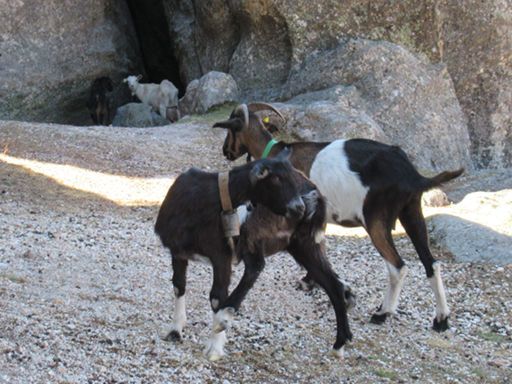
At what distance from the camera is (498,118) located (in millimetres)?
14977

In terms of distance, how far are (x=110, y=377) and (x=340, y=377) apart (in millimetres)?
1493

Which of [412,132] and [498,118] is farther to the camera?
[498,118]

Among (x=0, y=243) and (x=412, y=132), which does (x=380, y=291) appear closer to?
(x=0, y=243)

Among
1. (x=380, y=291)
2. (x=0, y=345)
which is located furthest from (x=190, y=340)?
(x=380, y=291)

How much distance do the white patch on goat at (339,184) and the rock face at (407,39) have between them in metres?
7.43

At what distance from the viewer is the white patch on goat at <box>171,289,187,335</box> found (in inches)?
211

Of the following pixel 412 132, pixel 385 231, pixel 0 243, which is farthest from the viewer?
pixel 412 132

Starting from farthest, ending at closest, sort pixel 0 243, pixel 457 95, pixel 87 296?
pixel 457 95 < pixel 0 243 < pixel 87 296

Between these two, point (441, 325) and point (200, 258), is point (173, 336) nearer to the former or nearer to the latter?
point (200, 258)

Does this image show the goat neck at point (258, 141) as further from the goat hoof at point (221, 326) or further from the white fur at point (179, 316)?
the goat hoof at point (221, 326)

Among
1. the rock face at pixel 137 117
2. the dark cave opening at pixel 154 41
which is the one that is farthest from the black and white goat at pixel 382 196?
the dark cave opening at pixel 154 41

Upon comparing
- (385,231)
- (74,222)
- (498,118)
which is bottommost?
(498,118)

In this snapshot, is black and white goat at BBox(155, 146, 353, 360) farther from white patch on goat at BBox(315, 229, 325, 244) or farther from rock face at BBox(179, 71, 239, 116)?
rock face at BBox(179, 71, 239, 116)

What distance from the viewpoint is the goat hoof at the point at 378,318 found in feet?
20.8
